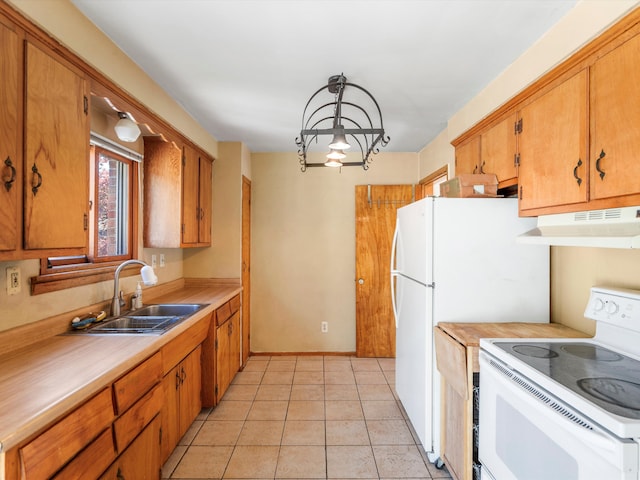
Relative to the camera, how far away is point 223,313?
292cm

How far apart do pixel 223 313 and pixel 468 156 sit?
2344 millimetres

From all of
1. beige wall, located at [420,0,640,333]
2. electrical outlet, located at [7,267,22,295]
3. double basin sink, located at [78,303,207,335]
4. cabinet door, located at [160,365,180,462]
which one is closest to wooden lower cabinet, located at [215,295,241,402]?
double basin sink, located at [78,303,207,335]

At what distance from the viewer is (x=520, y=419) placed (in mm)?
1337

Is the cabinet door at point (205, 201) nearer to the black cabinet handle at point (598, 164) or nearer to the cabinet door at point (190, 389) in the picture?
the cabinet door at point (190, 389)

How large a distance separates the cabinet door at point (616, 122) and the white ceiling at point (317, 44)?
0.40 metres

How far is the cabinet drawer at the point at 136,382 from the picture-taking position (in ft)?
4.64

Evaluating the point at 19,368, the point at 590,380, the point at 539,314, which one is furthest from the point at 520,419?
the point at 19,368

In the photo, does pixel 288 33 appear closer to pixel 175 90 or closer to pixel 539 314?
pixel 175 90

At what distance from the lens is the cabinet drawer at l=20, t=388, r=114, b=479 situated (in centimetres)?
100

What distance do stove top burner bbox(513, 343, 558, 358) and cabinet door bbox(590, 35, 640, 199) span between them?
696mm

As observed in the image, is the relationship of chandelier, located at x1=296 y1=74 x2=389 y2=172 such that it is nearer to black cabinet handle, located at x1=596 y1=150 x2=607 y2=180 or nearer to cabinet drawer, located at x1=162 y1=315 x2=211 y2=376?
black cabinet handle, located at x1=596 y1=150 x2=607 y2=180

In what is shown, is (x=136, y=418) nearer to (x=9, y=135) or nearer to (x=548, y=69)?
(x=9, y=135)

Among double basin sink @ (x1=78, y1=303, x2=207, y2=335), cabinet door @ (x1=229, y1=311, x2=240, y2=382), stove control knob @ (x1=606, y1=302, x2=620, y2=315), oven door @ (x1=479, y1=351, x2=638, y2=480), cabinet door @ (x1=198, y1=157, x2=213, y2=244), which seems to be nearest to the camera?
oven door @ (x1=479, y1=351, x2=638, y2=480)

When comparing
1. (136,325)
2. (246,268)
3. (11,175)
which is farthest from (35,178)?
(246,268)
